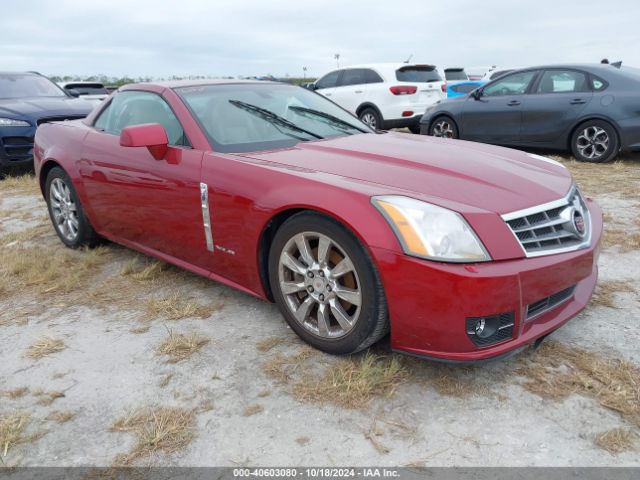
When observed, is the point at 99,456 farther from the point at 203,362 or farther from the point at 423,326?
the point at 423,326

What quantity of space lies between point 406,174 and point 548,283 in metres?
0.80

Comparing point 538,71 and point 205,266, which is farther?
point 538,71

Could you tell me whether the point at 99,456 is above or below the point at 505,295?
below

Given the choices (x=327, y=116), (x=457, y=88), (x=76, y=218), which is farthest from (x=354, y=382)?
(x=457, y=88)

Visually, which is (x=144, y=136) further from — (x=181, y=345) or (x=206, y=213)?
(x=181, y=345)

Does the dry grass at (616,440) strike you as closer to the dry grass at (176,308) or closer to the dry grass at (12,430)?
the dry grass at (176,308)

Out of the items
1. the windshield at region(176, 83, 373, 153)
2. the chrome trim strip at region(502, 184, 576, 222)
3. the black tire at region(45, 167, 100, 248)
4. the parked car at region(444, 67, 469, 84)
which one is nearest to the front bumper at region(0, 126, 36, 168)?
the black tire at region(45, 167, 100, 248)

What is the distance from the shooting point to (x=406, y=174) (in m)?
2.62

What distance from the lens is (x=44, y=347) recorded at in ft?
9.38

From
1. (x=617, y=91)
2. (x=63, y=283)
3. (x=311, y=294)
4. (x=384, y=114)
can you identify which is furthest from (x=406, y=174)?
(x=384, y=114)

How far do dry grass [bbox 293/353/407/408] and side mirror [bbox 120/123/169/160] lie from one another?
1.58 m

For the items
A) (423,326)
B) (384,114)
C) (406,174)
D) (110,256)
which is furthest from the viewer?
(384,114)

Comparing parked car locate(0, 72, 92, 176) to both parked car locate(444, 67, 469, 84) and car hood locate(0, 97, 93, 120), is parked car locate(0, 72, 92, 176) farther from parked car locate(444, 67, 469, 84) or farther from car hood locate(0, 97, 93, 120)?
parked car locate(444, 67, 469, 84)

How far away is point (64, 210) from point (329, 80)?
345 inches
